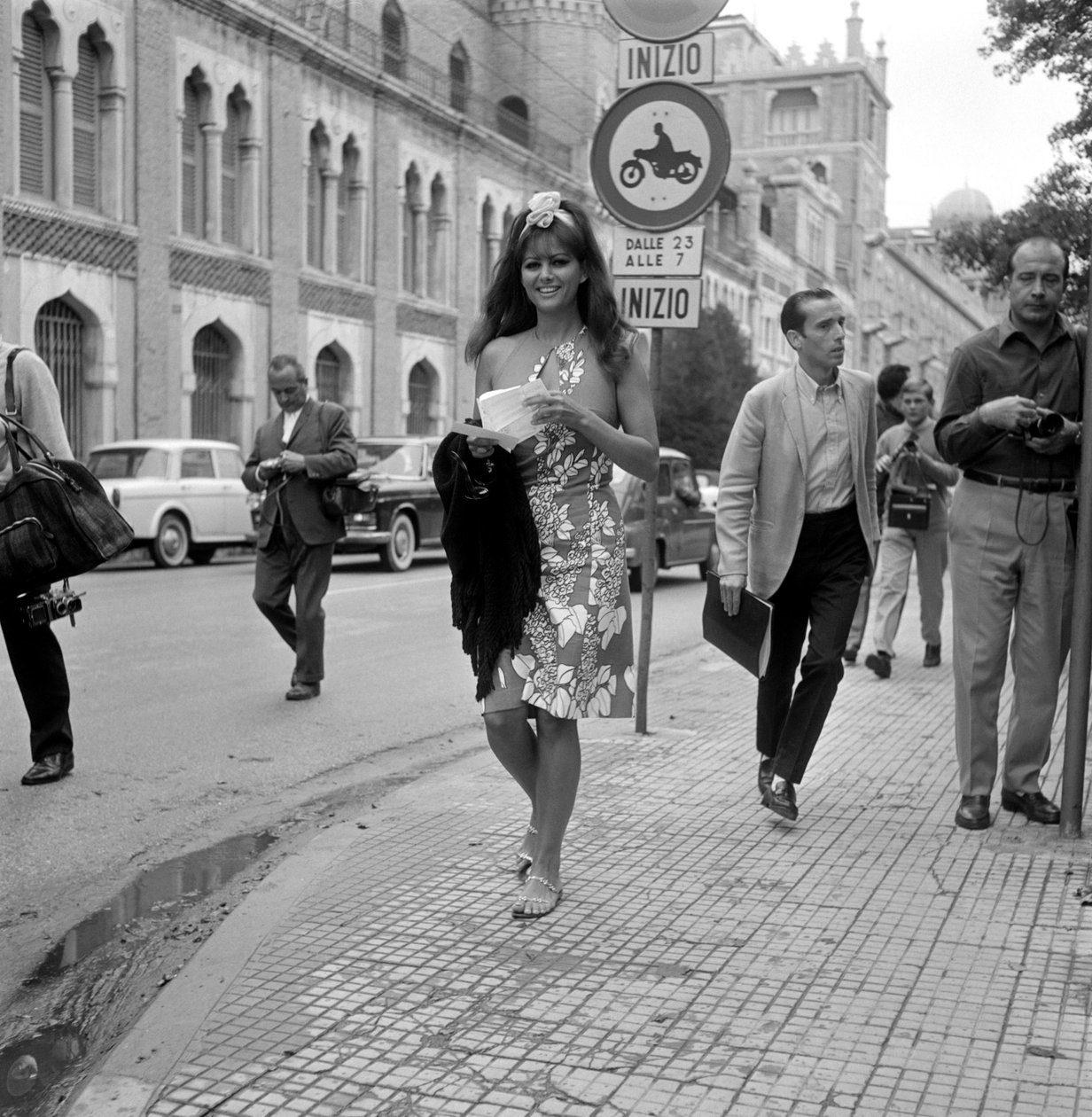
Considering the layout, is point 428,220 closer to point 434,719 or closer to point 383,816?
point 434,719

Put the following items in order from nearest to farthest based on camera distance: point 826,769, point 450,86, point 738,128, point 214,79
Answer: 1. point 826,769
2. point 214,79
3. point 450,86
4. point 738,128

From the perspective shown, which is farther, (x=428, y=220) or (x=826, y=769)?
(x=428, y=220)

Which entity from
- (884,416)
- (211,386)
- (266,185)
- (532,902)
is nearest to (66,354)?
(211,386)

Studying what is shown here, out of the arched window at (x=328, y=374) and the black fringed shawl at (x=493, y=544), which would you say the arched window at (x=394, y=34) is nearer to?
the arched window at (x=328, y=374)


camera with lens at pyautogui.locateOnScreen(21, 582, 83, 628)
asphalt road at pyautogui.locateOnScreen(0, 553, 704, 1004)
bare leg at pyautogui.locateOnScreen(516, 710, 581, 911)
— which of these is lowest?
asphalt road at pyautogui.locateOnScreen(0, 553, 704, 1004)

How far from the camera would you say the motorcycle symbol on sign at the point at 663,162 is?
737cm

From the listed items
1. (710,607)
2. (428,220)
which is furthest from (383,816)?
(428,220)

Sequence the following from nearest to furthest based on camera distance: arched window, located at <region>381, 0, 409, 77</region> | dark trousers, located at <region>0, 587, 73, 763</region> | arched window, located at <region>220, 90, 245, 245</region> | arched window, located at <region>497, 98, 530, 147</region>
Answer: dark trousers, located at <region>0, 587, 73, 763</region>
arched window, located at <region>220, 90, 245, 245</region>
arched window, located at <region>381, 0, 409, 77</region>
arched window, located at <region>497, 98, 530, 147</region>

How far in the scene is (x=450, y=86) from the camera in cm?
4509

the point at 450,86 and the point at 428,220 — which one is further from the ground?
the point at 450,86

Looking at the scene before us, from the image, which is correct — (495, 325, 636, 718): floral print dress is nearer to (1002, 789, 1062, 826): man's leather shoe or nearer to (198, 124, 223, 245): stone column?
(1002, 789, 1062, 826): man's leather shoe

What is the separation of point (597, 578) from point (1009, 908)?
1.50 meters

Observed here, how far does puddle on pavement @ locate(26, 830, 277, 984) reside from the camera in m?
4.52

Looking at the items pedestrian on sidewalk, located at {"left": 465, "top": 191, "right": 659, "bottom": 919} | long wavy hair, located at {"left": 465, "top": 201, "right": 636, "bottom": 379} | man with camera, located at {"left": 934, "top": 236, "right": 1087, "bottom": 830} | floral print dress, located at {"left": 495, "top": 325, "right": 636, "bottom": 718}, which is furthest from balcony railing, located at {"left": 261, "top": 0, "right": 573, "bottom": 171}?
floral print dress, located at {"left": 495, "top": 325, "right": 636, "bottom": 718}
